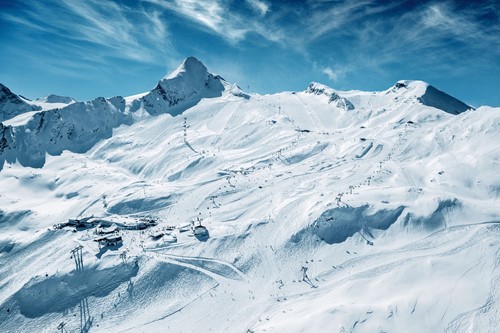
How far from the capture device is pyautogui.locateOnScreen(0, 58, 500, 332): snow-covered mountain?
32469 millimetres

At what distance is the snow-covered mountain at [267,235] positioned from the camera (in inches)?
1278

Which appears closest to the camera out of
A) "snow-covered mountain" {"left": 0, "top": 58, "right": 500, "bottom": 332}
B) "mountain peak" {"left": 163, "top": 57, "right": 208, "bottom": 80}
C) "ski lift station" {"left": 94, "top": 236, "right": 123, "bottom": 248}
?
"snow-covered mountain" {"left": 0, "top": 58, "right": 500, "bottom": 332}

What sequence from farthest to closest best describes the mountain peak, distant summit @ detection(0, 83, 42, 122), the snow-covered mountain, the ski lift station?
the mountain peak < distant summit @ detection(0, 83, 42, 122) < the ski lift station < the snow-covered mountain

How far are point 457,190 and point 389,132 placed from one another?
136 ft

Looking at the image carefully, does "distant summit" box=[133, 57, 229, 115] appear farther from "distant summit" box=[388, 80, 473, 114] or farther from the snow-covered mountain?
"distant summit" box=[388, 80, 473, 114]

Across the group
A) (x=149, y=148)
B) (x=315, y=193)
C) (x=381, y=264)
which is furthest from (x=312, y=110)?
(x=381, y=264)

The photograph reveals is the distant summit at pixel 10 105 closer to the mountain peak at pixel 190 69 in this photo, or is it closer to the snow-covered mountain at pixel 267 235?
the snow-covered mountain at pixel 267 235

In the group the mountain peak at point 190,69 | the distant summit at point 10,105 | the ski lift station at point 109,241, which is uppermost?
the mountain peak at point 190,69

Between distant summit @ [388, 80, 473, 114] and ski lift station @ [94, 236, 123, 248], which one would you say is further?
distant summit @ [388, 80, 473, 114]

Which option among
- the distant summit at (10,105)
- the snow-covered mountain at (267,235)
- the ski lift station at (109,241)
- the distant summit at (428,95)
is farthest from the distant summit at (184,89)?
the ski lift station at (109,241)

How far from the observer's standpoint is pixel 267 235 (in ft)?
155

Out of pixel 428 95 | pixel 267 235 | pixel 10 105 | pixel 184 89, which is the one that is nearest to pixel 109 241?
pixel 267 235

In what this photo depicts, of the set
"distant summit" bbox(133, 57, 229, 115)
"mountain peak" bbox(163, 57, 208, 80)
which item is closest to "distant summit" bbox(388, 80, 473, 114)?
"distant summit" bbox(133, 57, 229, 115)

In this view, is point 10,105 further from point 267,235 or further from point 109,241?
point 267,235
